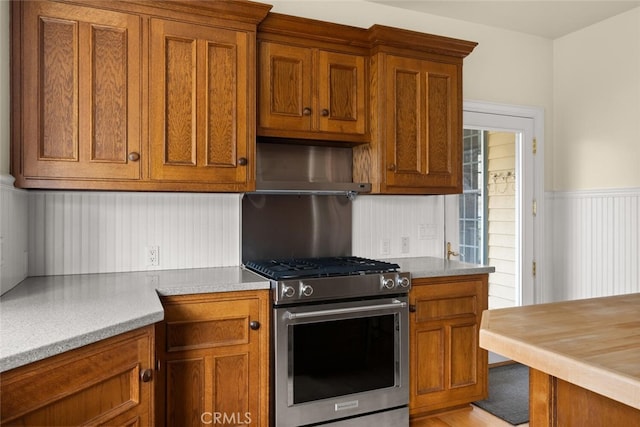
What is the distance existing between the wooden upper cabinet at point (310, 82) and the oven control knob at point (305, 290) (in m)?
0.88

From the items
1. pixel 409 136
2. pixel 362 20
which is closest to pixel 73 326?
pixel 409 136

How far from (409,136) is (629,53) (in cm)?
179

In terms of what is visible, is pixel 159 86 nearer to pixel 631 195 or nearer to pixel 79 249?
pixel 79 249

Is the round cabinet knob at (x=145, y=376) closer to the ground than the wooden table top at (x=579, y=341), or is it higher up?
closer to the ground

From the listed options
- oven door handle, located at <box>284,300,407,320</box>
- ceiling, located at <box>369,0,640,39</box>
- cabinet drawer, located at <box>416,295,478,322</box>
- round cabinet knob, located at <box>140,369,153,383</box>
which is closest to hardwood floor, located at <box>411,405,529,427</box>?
cabinet drawer, located at <box>416,295,478,322</box>

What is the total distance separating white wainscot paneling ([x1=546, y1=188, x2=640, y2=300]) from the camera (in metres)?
3.10

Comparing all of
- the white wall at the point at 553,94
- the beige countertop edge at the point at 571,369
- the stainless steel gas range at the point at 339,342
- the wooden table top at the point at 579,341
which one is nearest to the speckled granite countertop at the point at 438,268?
the stainless steel gas range at the point at 339,342

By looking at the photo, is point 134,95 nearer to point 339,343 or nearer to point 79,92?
point 79,92

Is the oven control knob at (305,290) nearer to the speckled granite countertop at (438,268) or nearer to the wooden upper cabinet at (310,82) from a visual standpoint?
the speckled granite countertop at (438,268)

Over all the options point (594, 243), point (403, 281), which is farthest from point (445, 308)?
point (594, 243)

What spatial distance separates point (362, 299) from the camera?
2.28 metres

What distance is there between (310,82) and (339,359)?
1.52m

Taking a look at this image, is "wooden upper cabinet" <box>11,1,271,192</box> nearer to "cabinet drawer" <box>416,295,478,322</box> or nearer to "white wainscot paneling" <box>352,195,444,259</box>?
"white wainscot paneling" <box>352,195,444,259</box>

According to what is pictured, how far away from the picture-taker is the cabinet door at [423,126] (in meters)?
2.65
